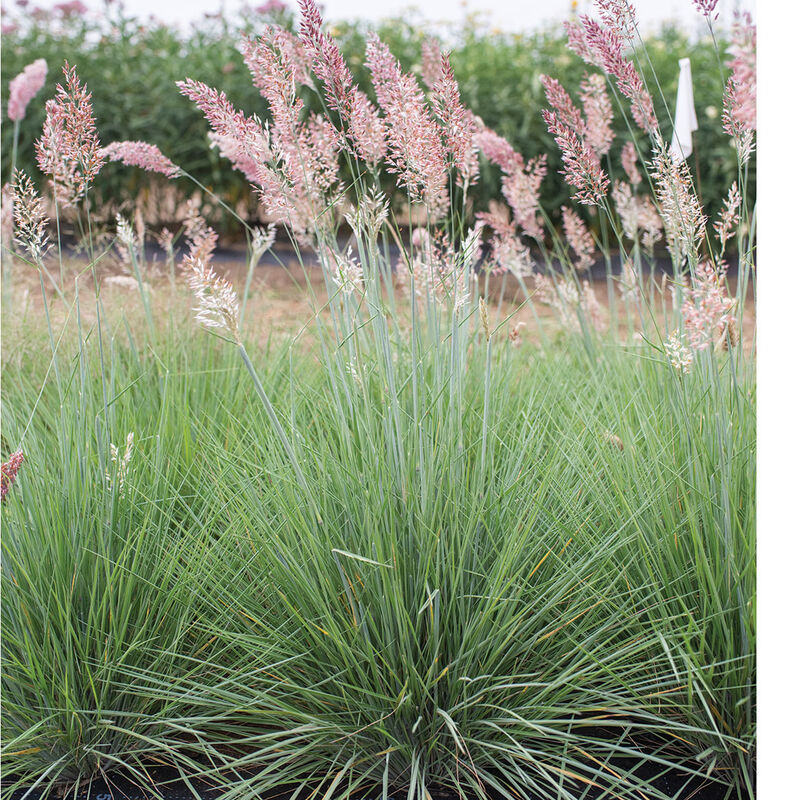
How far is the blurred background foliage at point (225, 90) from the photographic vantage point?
21.3 ft

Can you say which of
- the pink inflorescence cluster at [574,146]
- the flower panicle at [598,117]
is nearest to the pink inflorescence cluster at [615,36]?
the pink inflorescence cluster at [574,146]

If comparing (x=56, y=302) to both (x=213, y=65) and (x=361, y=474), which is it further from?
(x=361, y=474)

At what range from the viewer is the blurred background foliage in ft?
21.3

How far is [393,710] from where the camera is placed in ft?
5.00

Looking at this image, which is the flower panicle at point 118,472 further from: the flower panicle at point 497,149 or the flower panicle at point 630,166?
the flower panicle at point 630,166

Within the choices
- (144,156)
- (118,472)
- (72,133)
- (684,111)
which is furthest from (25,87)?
(684,111)

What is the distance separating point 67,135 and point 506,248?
5.00ft

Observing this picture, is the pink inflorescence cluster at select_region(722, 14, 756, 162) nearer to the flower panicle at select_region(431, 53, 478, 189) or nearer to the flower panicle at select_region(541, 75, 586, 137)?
the flower panicle at select_region(541, 75, 586, 137)

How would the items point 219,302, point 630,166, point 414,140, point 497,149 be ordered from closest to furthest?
1. point 219,302
2. point 414,140
3. point 497,149
4. point 630,166

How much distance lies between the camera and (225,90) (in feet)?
20.7

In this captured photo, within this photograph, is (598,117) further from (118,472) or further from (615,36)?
(118,472)

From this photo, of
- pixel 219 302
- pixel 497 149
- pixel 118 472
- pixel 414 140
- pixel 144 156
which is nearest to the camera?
pixel 219 302

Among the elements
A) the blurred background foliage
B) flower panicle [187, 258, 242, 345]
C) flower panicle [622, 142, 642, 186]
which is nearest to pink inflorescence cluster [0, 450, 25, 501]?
flower panicle [187, 258, 242, 345]

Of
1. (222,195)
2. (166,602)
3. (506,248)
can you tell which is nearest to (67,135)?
(166,602)
